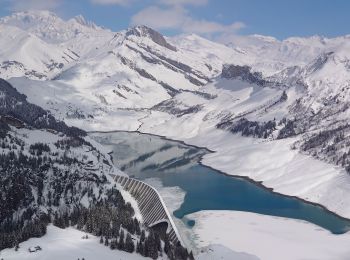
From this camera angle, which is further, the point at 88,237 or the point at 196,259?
the point at 196,259

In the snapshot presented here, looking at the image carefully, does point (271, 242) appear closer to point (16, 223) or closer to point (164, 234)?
point (164, 234)

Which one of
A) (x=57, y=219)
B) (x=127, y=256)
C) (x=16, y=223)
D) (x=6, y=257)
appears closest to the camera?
(x=6, y=257)

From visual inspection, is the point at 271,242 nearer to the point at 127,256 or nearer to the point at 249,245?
the point at 249,245

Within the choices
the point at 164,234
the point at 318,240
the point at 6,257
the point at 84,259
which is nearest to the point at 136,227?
the point at 164,234

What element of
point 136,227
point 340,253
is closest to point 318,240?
point 340,253

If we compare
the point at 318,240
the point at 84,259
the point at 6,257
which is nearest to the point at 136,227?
the point at 84,259

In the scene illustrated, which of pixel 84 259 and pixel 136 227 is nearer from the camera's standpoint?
pixel 84 259

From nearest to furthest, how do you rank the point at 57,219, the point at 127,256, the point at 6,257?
the point at 6,257 < the point at 127,256 < the point at 57,219

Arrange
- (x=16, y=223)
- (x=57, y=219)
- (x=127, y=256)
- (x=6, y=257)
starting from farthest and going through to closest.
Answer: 1. (x=16, y=223)
2. (x=57, y=219)
3. (x=127, y=256)
4. (x=6, y=257)
